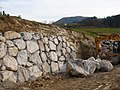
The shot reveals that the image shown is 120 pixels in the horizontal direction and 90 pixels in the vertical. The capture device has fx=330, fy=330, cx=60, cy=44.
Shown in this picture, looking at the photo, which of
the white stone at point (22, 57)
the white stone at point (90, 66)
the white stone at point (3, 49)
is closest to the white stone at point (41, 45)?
the white stone at point (22, 57)

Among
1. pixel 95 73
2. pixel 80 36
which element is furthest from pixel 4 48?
pixel 80 36

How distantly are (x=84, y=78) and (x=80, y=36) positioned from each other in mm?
6076

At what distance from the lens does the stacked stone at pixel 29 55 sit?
12.9 meters

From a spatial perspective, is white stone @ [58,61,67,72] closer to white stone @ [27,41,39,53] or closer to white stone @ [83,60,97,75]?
white stone @ [83,60,97,75]

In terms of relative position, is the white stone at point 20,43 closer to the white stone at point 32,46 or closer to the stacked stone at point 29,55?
the stacked stone at point 29,55

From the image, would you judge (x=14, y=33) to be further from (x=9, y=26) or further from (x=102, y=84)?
(x=102, y=84)

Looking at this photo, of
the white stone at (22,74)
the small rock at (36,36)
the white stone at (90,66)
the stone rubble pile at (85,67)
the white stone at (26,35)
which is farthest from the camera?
the white stone at (90,66)

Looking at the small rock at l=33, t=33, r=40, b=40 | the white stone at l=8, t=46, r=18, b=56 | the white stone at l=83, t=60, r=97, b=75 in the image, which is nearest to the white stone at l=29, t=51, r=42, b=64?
the small rock at l=33, t=33, r=40, b=40

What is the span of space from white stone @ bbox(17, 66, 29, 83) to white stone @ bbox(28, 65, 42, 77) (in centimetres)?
37

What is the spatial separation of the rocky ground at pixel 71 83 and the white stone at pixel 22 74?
0.83 feet

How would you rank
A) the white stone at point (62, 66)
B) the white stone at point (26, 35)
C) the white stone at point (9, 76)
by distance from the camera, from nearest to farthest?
the white stone at point (9, 76)
the white stone at point (26, 35)
the white stone at point (62, 66)

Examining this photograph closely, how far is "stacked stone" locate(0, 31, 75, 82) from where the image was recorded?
1290 centimetres

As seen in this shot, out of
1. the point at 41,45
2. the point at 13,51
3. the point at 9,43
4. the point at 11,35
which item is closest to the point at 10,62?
the point at 13,51

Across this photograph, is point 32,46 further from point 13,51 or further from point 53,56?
point 53,56
